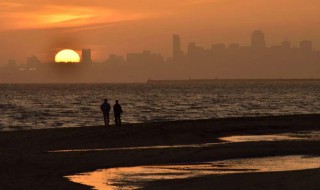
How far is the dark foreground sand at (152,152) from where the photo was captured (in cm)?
1856

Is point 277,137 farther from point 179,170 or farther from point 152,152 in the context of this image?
point 179,170

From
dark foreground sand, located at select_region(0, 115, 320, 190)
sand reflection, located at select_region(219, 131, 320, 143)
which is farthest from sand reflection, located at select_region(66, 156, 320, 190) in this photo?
sand reflection, located at select_region(219, 131, 320, 143)

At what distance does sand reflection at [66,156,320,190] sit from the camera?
1942cm

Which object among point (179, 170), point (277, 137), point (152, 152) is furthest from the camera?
point (277, 137)

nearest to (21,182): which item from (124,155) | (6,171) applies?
(6,171)

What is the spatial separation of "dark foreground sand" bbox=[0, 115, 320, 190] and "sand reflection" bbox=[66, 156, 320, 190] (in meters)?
0.68

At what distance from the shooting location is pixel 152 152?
27266 mm

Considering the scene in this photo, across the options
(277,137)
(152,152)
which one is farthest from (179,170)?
(277,137)

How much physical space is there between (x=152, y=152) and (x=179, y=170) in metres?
5.69

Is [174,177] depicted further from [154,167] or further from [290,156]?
[290,156]

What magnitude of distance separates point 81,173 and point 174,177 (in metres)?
3.59

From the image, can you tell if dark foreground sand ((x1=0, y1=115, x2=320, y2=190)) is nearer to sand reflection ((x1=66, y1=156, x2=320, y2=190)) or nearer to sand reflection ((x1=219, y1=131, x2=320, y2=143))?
sand reflection ((x1=66, y1=156, x2=320, y2=190))

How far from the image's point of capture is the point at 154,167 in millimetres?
22734

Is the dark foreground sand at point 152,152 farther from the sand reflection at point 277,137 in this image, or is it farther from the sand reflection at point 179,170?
Result: the sand reflection at point 277,137
